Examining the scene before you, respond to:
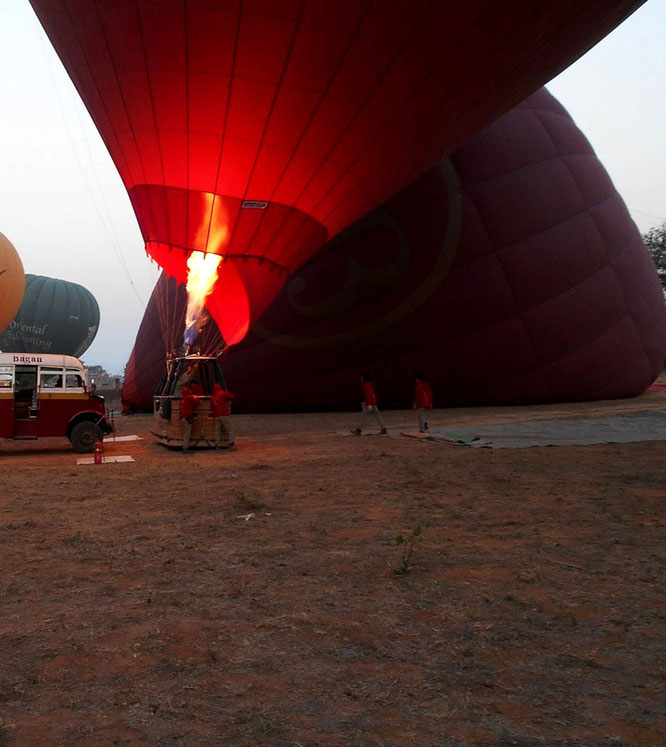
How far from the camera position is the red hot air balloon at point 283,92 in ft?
25.6

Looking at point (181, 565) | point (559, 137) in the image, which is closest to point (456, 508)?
point (181, 565)

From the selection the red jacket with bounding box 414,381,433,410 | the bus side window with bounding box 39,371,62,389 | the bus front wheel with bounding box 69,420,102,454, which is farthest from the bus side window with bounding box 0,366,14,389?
the red jacket with bounding box 414,381,433,410

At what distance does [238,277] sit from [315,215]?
187cm

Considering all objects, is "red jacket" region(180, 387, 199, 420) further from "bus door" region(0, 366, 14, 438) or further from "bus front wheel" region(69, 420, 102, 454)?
"bus door" region(0, 366, 14, 438)

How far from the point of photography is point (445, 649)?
9.89ft

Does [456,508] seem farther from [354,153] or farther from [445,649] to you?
[354,153]

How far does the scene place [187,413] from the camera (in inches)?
463

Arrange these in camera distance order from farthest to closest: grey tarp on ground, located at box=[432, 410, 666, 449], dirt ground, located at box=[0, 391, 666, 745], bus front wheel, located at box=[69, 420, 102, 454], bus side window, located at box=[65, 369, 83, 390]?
bus side window, located at box=[65, 369, 83, 390] < bus front wheel, located at box=[69, 420, 102, 454] < grey tarp on ground, located at box=[432, 410, 666, 449] < dirt ground, located at box=[0, 391, 666, 745]

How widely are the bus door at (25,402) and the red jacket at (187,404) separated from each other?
291 centimetres

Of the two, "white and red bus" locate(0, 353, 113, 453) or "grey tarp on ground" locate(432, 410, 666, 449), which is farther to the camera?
"white and red bus" locate(0, 353, 113, 453)

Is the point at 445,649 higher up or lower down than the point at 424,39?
lower down

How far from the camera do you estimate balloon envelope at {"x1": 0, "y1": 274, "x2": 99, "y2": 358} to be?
43.5 metres

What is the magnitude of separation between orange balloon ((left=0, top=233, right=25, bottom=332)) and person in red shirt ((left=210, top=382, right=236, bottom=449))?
13.3 metres

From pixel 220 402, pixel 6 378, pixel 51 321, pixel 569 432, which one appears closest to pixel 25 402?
pixel 6 378
